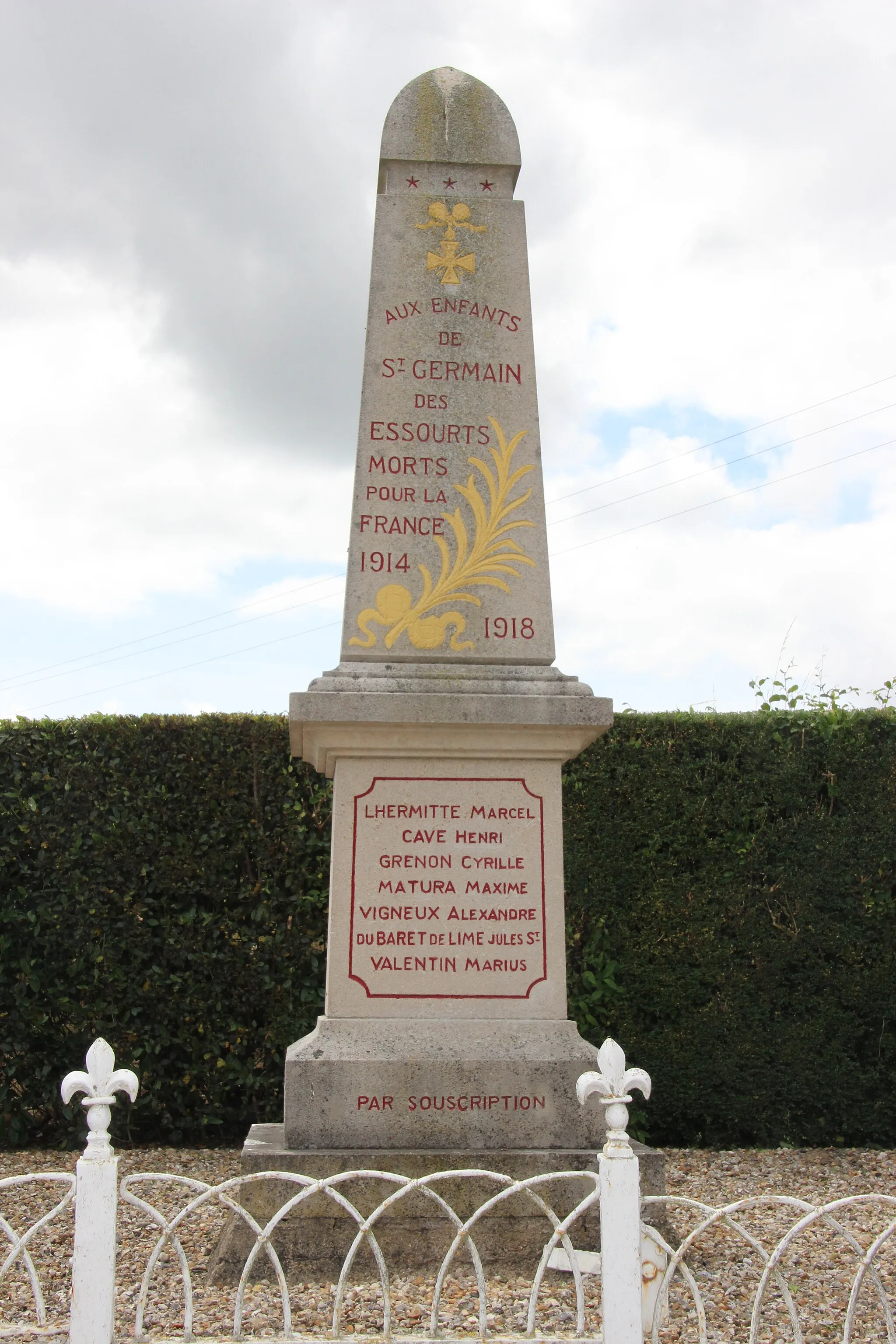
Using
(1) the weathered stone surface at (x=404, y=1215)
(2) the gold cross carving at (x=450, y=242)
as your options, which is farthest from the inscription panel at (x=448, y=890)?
(2) the gold cross carving at (x=450, y=242)

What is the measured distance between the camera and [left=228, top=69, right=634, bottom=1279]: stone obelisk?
394 cm

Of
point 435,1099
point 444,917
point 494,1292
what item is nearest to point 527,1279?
point 494,1292

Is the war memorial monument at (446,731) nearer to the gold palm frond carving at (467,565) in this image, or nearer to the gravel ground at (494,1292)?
the gold palm frond carving at (467,565)

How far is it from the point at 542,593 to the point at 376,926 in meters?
1.50

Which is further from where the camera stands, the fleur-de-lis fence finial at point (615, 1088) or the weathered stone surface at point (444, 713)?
the weathered stone surface at point (444, 713)

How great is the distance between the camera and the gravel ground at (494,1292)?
333cm

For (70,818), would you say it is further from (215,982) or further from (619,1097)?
(619,1097)

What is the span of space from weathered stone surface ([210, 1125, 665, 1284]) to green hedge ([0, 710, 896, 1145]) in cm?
265

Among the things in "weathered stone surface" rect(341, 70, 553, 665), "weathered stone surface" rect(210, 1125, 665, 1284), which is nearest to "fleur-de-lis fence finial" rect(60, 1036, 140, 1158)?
"weathered stone surface" rect(210, 1125, 665, 1284)

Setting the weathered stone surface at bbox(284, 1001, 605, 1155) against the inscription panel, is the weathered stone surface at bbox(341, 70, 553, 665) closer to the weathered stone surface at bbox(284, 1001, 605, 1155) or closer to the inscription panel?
the inscription panel

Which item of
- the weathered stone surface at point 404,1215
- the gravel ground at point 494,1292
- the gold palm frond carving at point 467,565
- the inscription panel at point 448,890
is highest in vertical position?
the gold palm frond carving at point 467,565

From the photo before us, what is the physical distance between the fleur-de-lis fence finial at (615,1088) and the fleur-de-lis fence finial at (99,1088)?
1059mm

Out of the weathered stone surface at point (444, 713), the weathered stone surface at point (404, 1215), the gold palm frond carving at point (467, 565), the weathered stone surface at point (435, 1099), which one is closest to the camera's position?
the weathered stone surface at point (404, 1215)

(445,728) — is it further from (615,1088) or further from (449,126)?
(449,126)
